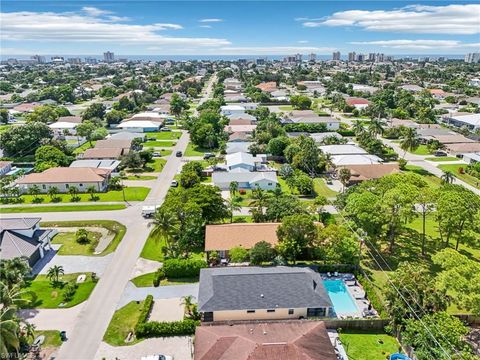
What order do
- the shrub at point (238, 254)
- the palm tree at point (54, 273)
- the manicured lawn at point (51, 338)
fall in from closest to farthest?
the manicured lawn at point (51, 338), the palm tree at point (54, 273), the shrub at point (238, 254)

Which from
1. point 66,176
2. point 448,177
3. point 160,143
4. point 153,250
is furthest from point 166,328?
point 160,143

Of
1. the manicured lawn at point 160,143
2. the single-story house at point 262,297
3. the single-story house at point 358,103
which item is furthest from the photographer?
the single-story house at point 358,103

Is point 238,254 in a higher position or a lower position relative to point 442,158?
higher

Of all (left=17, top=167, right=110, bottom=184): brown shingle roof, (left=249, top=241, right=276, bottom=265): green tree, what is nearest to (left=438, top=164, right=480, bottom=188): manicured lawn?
(left=249, top=241, right=276, bottom=265): green tree

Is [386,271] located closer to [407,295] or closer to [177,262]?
[407,295]

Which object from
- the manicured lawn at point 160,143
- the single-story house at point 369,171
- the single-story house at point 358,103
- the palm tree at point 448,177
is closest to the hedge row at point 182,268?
the single-story house at point 369,171

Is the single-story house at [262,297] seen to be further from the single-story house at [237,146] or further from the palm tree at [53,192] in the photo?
the single-story house at [237,146]

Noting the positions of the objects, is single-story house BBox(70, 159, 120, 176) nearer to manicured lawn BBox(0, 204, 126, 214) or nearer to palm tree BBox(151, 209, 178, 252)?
manicured lawn BBox(0, 204, 126, 214)

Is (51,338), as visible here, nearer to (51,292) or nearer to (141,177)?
(51,292)
